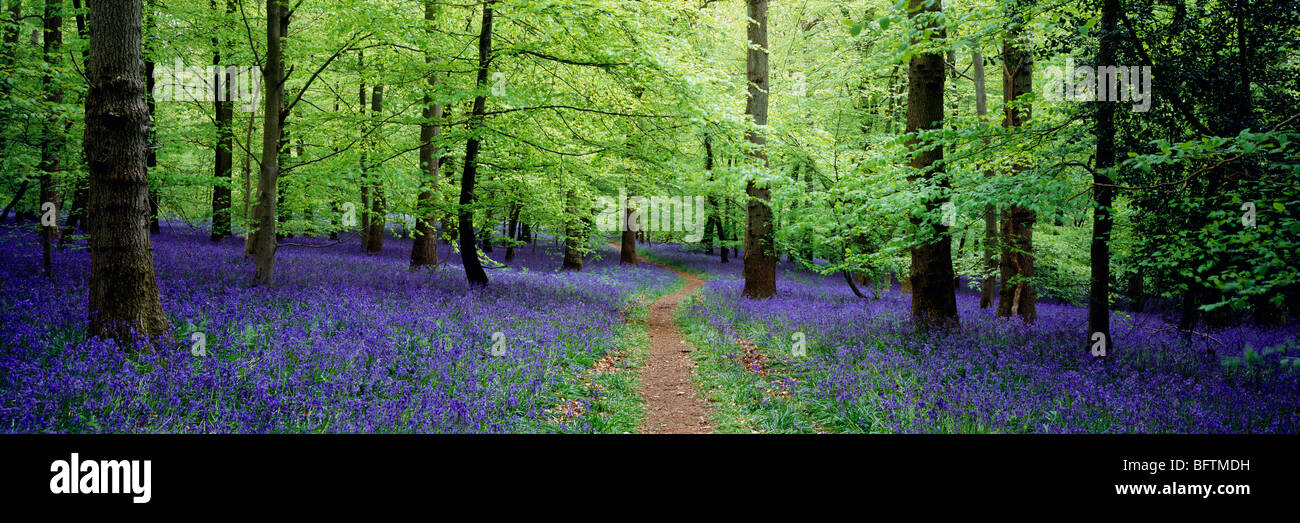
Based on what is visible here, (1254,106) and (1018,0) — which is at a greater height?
(1018,0)

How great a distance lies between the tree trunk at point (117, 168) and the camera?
490 centimetres

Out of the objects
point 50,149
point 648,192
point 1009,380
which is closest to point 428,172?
point 648,192

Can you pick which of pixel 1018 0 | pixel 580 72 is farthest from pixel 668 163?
pixel 1018 0

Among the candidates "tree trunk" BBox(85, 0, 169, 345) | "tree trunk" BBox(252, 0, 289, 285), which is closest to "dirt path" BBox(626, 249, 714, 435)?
"tree trunk" BBox(85, 0, 169, 345)

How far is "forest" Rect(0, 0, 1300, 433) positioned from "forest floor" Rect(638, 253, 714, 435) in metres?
0.07

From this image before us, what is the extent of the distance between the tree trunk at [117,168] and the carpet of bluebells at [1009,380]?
654 cm

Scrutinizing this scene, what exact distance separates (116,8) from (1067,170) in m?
10.7

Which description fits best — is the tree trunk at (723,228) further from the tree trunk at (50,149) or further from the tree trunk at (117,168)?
the tree trunk at (117,168)

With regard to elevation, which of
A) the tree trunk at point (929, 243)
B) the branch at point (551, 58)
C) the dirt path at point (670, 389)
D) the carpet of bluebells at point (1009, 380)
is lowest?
the dirt path at point (670, 389)

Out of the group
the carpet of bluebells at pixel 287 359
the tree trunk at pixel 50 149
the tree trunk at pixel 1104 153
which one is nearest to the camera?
the carpet of bluebells at pixel 287 359

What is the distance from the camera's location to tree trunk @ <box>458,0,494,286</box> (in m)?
10.2

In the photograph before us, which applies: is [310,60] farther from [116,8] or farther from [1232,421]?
[1232,421]

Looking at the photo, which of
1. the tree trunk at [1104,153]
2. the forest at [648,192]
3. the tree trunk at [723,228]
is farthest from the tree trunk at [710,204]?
the tree trunk at [1104,153]
